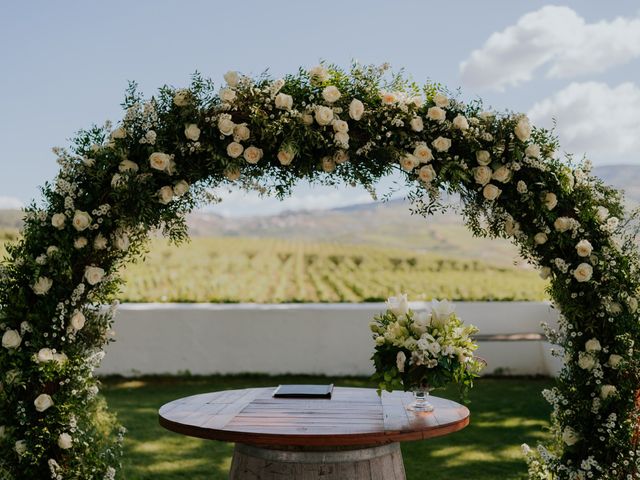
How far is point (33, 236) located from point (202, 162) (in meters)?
0.86

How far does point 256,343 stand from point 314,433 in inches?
210

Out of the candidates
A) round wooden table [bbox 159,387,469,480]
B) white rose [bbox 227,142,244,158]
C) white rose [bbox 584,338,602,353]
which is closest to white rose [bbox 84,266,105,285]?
round wooden table [bbox 159,387,469,480]

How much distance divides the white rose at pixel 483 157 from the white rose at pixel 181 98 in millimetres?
1402

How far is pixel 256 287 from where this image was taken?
922cm

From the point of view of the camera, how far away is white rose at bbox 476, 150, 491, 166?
3363 mm

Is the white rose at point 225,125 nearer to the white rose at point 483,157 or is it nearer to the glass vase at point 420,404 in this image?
the white rose at point 483,157

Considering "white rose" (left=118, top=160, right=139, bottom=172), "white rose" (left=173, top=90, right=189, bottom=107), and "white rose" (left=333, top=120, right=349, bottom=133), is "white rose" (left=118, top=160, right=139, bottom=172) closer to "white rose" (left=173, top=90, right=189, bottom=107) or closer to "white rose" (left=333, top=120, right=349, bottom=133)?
"white rose" (left=173, top=90, right=189, bottom=107)

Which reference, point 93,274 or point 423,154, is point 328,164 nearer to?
point 423,154

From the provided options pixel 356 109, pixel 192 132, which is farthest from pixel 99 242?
pixel 356 109

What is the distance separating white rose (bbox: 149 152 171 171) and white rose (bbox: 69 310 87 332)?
0.78 metres

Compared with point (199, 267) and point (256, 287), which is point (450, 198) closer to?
point (256, 287)

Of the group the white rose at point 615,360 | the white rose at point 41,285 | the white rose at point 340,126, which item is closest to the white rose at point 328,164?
the white rose at point 340,126

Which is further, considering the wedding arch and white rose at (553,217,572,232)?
white rose at (553,217,572,232)

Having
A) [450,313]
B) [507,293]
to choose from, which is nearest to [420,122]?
[450,313]
